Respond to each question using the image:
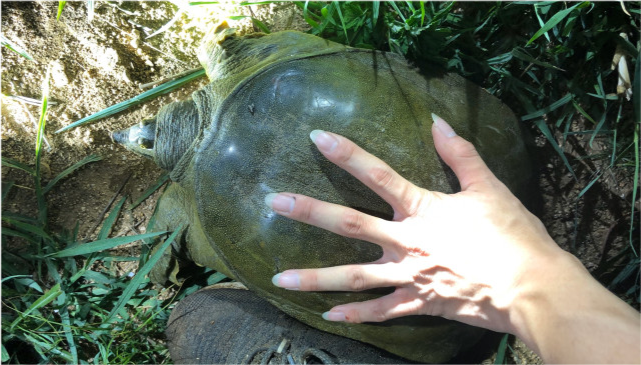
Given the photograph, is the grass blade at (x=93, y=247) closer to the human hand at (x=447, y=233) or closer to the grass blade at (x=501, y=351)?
the human hand at (x=447, y=233)

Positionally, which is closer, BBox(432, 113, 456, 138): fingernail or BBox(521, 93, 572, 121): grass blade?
BBox(432, 113, 456, 138): fingernail

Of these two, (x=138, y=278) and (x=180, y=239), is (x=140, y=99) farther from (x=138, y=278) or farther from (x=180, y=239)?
(x=138, y=278)

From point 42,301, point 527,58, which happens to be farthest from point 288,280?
point 42,301

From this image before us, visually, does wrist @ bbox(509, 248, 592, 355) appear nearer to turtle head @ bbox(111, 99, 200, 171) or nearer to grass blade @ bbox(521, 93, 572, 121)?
grass blade @ bbox(521, 93, 572, 121)

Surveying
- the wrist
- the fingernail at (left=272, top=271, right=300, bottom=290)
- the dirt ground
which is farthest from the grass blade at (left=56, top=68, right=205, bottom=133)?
the wrist

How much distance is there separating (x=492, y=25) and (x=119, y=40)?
1439 mm

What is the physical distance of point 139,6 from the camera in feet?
6.20

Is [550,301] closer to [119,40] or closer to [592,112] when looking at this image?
[592,112]

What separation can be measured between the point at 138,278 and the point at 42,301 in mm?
374

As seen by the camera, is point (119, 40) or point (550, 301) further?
point (119, 40)

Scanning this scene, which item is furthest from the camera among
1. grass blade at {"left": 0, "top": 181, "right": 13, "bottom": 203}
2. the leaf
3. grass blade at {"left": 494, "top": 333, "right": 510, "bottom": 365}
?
grass blade at {"left": 0, "top": 181, "right": 13, "bottom": 203}

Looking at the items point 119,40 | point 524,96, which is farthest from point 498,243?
point 119,40

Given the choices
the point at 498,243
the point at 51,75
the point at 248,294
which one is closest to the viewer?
the point at 498,243

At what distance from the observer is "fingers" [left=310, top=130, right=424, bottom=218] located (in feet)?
3.83
